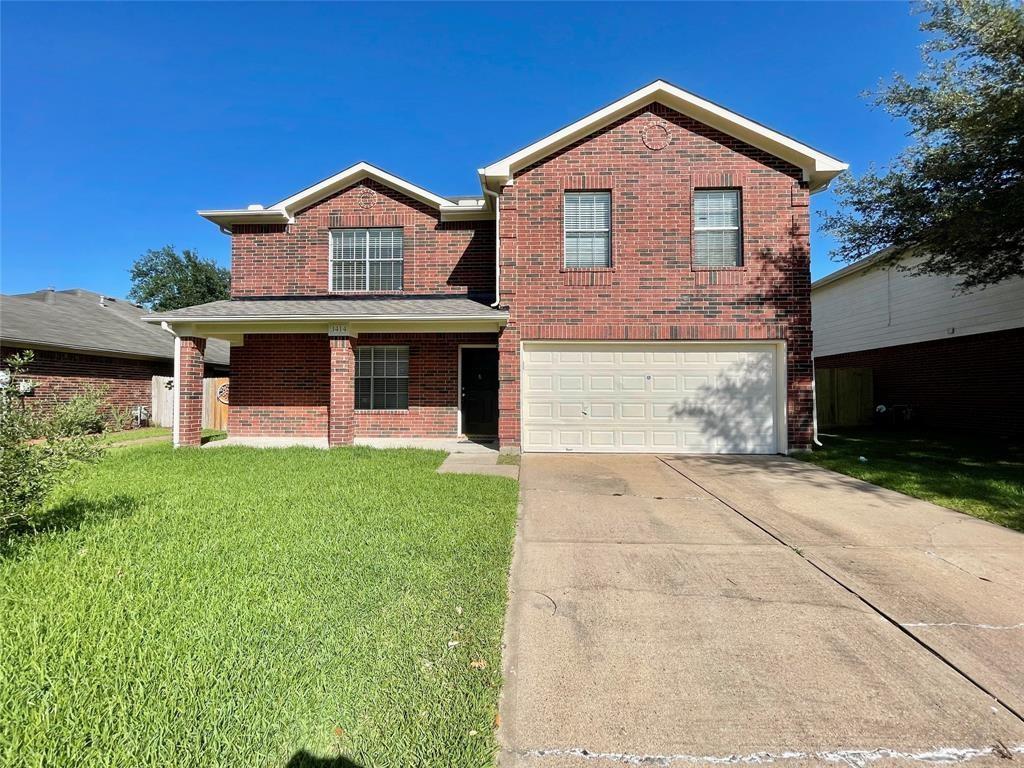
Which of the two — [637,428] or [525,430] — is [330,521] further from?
[637,428]

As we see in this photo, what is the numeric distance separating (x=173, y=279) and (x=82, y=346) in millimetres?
40858

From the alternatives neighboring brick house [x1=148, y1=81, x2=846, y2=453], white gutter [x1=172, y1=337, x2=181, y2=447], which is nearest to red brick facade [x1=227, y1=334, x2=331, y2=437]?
neighboring brick house [x1=148, y1=81, x2=846, y2=453]

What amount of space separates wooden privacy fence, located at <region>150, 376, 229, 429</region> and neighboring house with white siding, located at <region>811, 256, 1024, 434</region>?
18913 millimetres

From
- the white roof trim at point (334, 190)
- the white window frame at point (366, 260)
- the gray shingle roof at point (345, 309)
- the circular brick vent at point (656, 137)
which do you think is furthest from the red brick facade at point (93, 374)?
the circular brick vent at point (656, 137)

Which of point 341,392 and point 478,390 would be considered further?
point 478,390

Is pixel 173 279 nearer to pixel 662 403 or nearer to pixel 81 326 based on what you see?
pixel 81 326

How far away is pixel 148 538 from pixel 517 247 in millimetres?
7581

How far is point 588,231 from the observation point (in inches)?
378

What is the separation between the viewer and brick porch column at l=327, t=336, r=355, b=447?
9.84 metres

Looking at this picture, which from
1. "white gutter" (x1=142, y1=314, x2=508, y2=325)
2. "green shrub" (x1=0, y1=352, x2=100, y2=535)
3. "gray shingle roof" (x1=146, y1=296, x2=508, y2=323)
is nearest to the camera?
"green shrub" (x1=0, y1=352, x2=100, y2=535)

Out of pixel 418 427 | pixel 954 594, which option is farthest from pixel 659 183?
pixel 954 594

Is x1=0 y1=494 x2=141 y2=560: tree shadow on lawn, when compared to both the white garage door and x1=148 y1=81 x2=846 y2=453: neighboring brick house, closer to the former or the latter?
x1=148 y1=81 x2=846 y2=453: neighboring brick house

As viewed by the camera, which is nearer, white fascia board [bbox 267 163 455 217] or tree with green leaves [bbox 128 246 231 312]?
white fascia board [bbox 267 163 455 217]

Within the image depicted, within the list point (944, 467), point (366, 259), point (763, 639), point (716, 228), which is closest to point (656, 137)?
point (716, 228)
